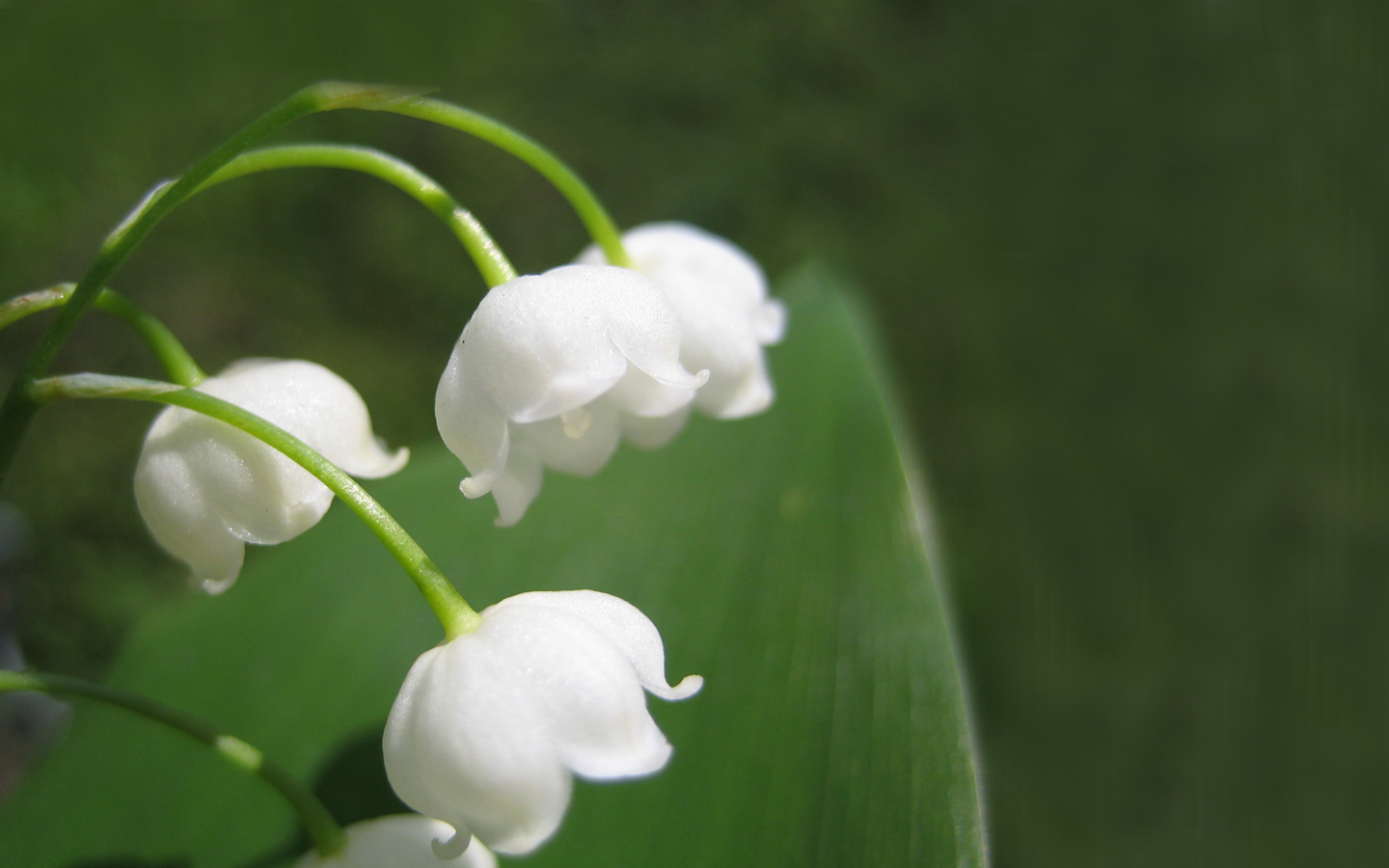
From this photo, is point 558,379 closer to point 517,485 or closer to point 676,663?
point 517,485

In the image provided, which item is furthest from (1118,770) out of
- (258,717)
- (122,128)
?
(122,128)

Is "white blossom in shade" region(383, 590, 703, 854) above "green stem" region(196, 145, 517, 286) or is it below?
below

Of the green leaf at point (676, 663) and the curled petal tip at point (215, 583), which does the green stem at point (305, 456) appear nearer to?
the curled petal tip at point (215, 583)

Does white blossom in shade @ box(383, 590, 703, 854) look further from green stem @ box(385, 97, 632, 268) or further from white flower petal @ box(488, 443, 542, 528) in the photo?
green stem @ box(385, 97, 632, 268)

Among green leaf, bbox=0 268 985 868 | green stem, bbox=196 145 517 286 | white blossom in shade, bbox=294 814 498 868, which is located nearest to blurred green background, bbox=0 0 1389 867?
green leaf, bbox=0 268 985 868

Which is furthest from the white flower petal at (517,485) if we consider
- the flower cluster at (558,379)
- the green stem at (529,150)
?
the green stem at (529,150)
